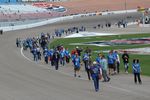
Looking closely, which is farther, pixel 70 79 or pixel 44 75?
pixel 44 75

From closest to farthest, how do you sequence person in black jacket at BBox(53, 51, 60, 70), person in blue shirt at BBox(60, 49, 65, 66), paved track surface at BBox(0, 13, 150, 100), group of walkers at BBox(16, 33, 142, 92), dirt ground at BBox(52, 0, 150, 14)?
paved track surface at BBox(0, 13, 150, 100), group of walkers at BBox(16, 33, 142, 92), person in black jacket at BBox(53, 51, 60, 70), person in blue shirt at BBox(60, 49, 65, 66), dirt ground at BBox(52, 0, 150, 14)

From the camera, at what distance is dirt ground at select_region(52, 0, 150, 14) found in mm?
152500

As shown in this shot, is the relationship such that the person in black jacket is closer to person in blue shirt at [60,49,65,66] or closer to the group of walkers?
the group of walkers

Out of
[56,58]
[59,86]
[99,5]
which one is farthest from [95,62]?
[99,5]

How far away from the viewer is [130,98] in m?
20.0

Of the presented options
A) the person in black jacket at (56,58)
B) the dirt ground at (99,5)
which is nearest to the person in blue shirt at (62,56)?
the person in black jacket at (56,58)

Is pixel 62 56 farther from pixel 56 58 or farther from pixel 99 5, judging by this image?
pixel 99 5

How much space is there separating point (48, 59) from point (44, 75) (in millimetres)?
7834

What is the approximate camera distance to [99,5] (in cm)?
15975

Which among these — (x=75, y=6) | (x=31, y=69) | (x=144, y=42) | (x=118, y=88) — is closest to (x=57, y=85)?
(x=118, y=88)

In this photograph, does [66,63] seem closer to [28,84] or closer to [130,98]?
[28,84]

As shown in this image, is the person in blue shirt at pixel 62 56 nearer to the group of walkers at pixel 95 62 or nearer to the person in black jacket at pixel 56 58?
the group of walkers at pixel 95 62

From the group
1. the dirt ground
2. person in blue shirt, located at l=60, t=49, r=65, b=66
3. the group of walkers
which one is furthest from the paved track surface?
the dirt ground

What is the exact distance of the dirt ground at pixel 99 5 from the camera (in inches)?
6004
